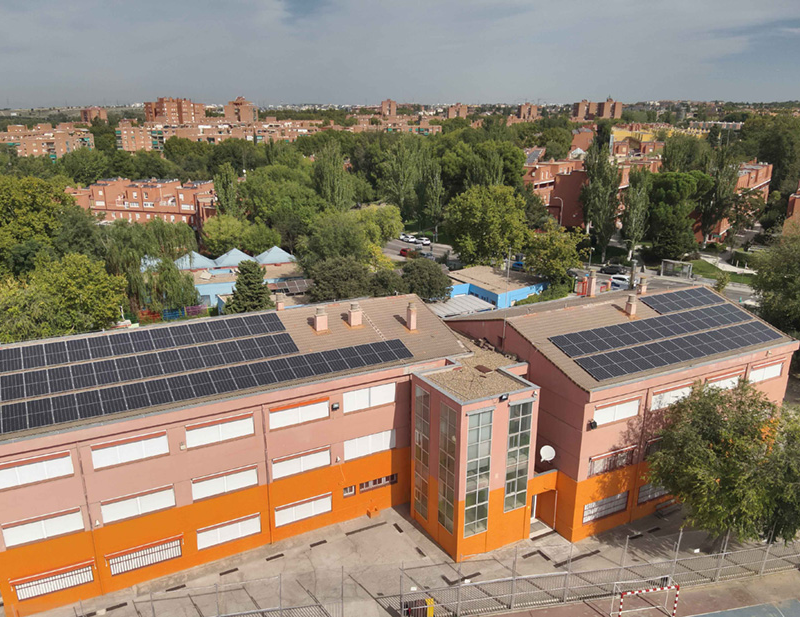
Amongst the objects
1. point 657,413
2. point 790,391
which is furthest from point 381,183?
point 657,413

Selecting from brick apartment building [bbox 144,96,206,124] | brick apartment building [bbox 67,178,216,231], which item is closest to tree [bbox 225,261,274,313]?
brick apartment building [bbox 67,178,216,231]

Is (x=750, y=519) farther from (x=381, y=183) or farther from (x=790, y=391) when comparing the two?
(x=381, y=183)

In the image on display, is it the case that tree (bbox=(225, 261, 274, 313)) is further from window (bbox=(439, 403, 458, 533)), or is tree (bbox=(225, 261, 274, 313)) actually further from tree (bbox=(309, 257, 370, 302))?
window (bbox=(439, 403, 458, 533))

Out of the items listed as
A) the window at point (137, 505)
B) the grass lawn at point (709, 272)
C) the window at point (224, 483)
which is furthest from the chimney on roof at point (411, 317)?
the grass lawn at point (709, 272)

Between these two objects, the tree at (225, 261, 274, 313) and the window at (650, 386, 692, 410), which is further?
the tree at (225, 261, 274, 313)

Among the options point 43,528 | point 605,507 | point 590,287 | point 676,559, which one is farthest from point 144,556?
point 590,287

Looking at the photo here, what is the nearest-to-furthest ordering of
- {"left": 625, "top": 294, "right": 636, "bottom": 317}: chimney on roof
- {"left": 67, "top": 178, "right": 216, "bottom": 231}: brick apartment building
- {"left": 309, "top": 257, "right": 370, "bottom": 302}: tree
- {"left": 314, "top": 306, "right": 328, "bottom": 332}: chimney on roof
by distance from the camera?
1. {"left": 314, "top": 306, "right": 328, "bottom": 332}: chimney on roof
2. {"left": 625, "top": 294, "right": 636, "bottom": 317}: chimney on roof
3. {"left": 309, "top": 257, "right": 370, "bottom": 302}: tree
4. {"left": 67, "top": 178, "right": 216, "bottom": 231}: brick apartment building
